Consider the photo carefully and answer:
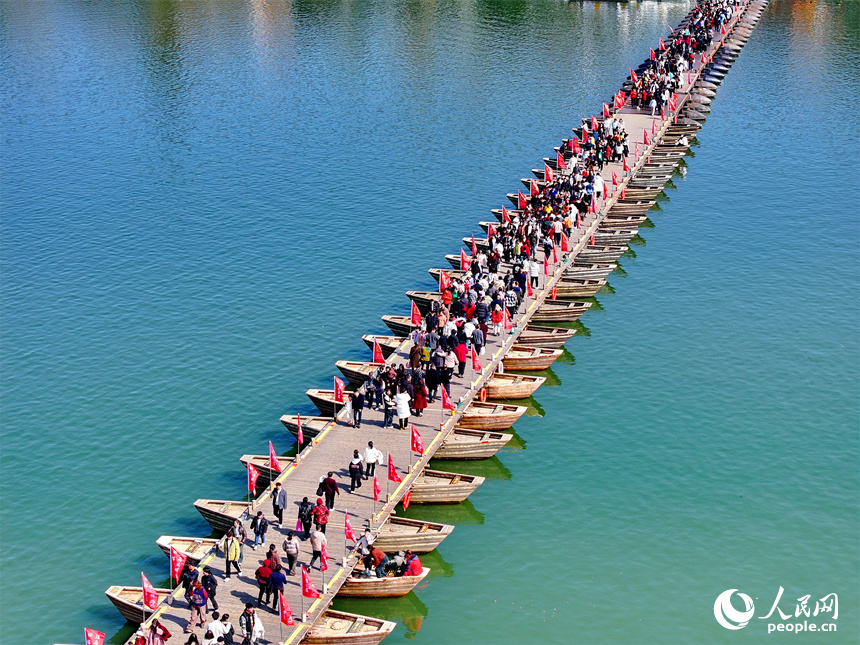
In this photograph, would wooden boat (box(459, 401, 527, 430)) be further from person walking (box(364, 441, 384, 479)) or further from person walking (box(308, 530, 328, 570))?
person walking (box(308, 530, 328, 570))

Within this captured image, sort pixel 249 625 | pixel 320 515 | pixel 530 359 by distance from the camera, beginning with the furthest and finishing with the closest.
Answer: pixel 530 359 < pixel 320 515 < pixel 249 625

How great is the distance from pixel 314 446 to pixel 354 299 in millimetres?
21501

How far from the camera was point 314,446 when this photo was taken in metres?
51.3

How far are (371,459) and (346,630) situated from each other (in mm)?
8973

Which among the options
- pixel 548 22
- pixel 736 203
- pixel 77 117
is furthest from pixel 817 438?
pixel 548 22

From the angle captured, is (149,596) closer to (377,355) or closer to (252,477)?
(252,477)

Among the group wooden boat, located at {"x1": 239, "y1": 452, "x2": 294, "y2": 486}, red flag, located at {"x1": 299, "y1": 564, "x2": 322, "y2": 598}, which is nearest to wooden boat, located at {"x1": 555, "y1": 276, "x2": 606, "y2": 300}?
Result: wooden boat, located at {"x1": 239, "y1": 452, "x2": 294, "y2": 486}

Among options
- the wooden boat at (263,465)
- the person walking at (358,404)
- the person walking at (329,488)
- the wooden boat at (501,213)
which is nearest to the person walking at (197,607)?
the person walking at (329,488)

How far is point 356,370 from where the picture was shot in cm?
5850

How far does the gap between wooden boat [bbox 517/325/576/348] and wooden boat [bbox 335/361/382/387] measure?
9.55 metres

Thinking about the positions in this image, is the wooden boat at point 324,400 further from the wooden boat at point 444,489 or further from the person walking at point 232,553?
the person walking at point 232,553

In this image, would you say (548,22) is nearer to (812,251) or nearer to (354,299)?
(812,251)

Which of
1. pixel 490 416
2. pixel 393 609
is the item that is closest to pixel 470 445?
pixel 490 416

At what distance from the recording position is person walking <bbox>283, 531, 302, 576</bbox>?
42.3 meters
